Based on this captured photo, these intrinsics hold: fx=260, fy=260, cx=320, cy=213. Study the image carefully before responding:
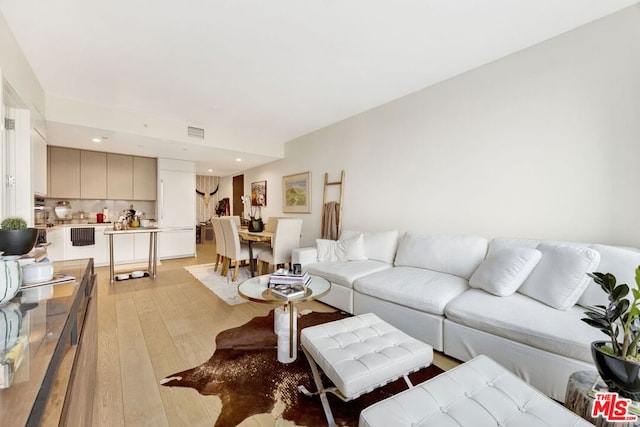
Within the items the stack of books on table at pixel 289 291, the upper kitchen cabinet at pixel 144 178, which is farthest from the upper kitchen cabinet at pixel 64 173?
the stack of books on table at pixel 289 291

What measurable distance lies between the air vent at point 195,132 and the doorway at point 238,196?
126 inches

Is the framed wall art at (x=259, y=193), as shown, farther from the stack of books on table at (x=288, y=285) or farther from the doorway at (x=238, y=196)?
the stack of books on table at (x=288, y=285)

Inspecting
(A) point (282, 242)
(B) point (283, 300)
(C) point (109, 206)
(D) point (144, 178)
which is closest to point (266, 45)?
(B) point (283, 300)

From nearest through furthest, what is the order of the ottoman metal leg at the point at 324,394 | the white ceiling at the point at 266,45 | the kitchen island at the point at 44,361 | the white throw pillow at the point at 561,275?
1. the kitchen island at the point at 44,361
2. the ottoman metal leg at the point at 324,394
3. the white throw pillow at the point at 561,275
4. the white ceiling at the point at 266,45

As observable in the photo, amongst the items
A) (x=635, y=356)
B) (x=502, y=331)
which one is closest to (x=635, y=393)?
(x=635, y=356)

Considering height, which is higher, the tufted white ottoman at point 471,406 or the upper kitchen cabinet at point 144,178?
the upper kitchen cabinet at point 144,178

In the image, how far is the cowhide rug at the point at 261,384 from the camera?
148cm

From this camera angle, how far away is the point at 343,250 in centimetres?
345

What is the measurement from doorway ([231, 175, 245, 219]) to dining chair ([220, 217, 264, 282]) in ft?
10.9

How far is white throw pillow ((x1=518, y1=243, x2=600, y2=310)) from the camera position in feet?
5.62

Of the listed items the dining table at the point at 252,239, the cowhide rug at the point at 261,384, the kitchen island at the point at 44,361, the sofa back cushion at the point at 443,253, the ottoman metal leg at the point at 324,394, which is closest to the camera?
the kitchen island at the point at 44,361

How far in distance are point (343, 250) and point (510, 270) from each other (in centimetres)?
186

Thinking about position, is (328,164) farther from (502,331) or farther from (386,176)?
(502,331)

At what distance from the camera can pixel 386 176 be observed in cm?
363
